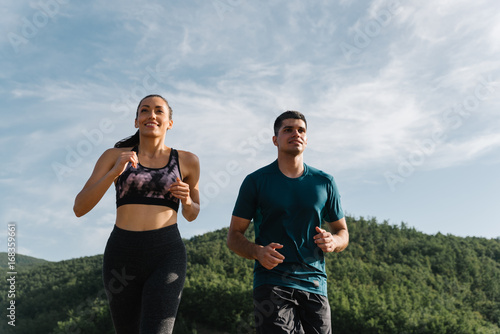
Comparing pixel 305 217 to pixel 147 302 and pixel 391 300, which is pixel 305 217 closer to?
pixel 147 302

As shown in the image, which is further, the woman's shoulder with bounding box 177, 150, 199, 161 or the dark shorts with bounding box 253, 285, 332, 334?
the woman's shoulder with bounding box 177, 150, 199, 161

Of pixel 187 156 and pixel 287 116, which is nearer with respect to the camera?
pixel 287 116

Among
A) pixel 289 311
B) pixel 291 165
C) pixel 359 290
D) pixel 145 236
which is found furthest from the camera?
pixel 359 290

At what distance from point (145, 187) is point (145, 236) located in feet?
1.38

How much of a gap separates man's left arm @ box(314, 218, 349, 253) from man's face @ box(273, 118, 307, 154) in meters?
0.77

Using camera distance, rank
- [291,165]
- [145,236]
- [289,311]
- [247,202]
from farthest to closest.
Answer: [291,165] < [247,202] < [145,236] < [289,311]

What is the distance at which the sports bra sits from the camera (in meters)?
3.92

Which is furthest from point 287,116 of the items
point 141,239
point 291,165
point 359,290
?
point 359,290

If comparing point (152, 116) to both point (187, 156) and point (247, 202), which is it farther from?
point (247, 202)

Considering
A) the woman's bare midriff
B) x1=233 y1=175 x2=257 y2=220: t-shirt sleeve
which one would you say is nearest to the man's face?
x1=233 y1=175 x2=257 y2=220: t-shirt sleeve

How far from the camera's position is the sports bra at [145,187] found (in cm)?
392

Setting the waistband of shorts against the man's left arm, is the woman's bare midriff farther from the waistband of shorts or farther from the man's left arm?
the man's left arm

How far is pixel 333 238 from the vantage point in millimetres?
3836

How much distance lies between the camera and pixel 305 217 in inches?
156
